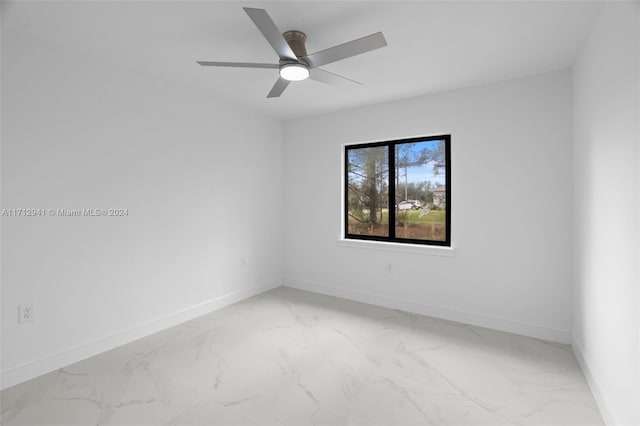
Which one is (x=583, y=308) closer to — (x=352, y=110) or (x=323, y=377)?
(x=323, y=377)

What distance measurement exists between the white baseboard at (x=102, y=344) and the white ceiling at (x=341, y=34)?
2238 millimetres

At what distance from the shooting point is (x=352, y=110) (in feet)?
12.7

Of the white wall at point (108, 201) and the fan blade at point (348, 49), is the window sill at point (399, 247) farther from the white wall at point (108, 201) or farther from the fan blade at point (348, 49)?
the fan blade at point (348, 49)

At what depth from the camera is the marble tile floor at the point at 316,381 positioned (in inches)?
71.9

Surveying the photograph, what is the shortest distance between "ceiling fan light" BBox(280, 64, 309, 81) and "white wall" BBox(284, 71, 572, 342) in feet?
5.62

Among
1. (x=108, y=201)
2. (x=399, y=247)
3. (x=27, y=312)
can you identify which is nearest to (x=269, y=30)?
(x=108, y=201)

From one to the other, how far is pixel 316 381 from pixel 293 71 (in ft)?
6.83

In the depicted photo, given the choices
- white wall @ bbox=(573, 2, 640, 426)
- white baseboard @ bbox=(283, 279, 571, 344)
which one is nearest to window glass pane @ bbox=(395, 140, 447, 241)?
white baseboard @ bbox=(283, 279, 571, 344)

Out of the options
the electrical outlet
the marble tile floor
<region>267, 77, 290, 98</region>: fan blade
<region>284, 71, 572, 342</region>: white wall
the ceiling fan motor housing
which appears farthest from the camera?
<region>284, 71, 572, 342</region>: white wall

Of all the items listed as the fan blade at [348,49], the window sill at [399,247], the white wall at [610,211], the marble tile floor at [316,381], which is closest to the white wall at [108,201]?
the marble tile floor at [316,381]

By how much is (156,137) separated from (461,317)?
3421mm

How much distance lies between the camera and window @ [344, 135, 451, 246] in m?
3.46

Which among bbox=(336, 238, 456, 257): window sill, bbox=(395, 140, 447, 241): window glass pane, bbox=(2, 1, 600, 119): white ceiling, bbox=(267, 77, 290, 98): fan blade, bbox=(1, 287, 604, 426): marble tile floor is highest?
bbox=(2, 1, 600, 119): white ceiling

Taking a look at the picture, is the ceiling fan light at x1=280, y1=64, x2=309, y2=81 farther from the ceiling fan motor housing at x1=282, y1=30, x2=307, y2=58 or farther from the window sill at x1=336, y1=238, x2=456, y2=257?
the window sill at x1=336, y1=238, x2=456, y2=257
